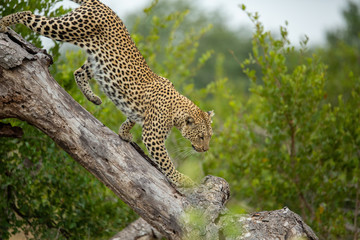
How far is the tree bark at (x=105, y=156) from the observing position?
6.30 meters

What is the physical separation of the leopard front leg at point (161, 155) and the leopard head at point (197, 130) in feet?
1.34

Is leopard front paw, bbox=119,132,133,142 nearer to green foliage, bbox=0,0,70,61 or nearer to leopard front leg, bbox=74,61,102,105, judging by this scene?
leopard front leg, bbox=74,61,102,105

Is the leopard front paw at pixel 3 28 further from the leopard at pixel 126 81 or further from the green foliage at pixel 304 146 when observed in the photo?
the green foliage at pixel 304 146

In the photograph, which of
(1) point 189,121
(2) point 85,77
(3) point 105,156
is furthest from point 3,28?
(1) point 189,121

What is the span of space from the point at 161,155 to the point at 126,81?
124cm

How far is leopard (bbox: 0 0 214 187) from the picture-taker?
7133 millimetres

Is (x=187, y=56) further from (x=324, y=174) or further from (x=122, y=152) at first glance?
(x=122, y=152)

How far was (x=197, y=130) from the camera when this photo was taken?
7.62m

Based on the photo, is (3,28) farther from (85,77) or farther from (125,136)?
(125,136)

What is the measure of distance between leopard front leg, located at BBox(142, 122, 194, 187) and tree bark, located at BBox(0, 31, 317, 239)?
1.04 ft

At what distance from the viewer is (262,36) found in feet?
33.4

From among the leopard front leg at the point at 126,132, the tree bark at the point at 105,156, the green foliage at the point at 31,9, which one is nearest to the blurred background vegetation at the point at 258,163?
the green foliage at the point at 31,9

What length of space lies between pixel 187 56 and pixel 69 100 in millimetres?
8509

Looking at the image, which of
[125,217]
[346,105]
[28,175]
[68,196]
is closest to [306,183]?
[346,105]
